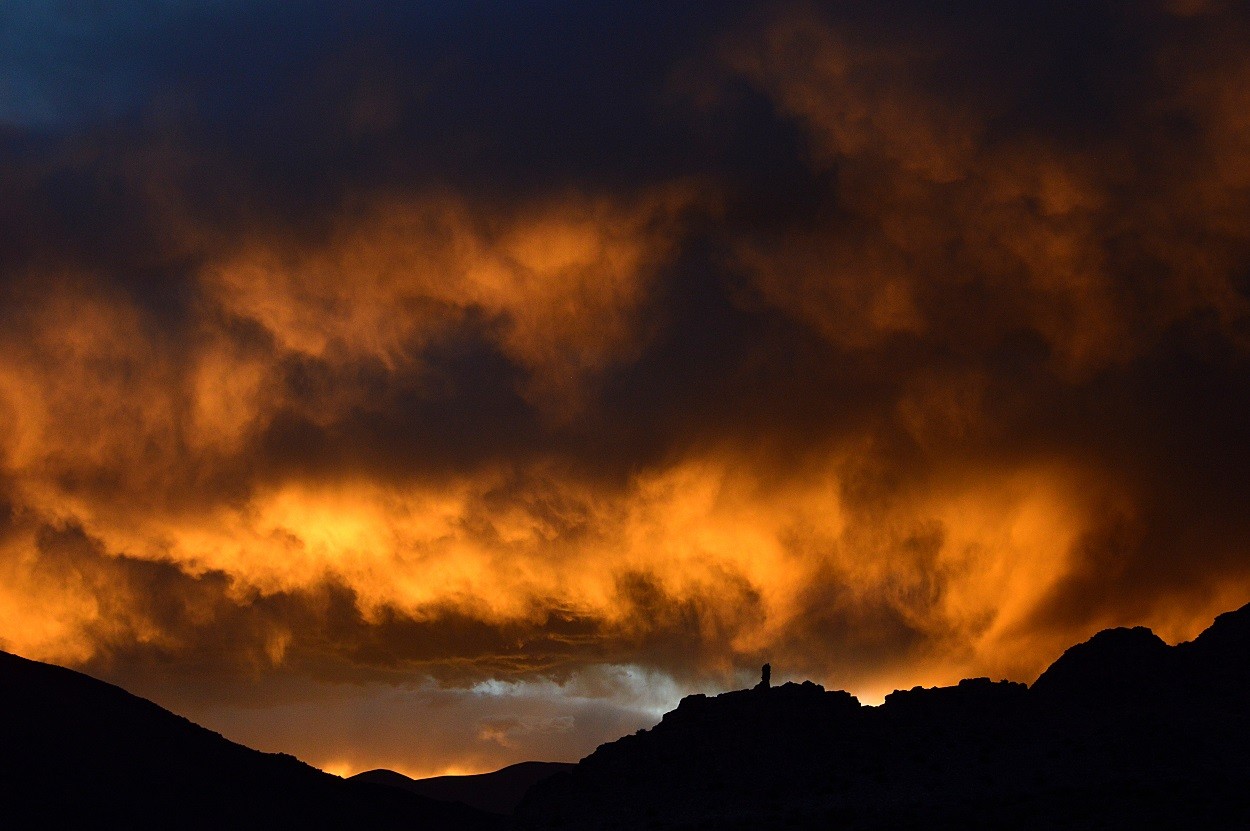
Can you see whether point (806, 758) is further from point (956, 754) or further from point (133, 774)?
point (133, 774)

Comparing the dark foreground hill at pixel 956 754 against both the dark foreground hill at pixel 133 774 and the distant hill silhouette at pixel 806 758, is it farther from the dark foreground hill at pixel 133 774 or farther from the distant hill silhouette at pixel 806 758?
the dark foreground hill at pixel 133 774

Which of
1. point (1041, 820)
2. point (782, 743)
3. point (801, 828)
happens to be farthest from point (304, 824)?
point (1041, 820)

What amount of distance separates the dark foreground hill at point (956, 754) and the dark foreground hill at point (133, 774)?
2234 cm

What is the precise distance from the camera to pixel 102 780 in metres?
95.6

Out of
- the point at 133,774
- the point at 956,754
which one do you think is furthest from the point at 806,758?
the point at 133,774

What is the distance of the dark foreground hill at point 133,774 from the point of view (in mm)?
92000

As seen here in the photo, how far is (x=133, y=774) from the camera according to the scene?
9838 centimetres

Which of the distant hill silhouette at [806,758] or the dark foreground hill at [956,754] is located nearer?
the dark foreground hill at [956,754]

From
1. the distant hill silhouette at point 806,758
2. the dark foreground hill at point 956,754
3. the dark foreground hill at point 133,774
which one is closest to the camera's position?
the dark foreground hill at point 956,754

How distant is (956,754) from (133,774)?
208 ft

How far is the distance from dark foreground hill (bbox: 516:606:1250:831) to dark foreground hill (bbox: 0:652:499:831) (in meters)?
22.3

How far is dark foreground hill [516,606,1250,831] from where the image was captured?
72.4 m

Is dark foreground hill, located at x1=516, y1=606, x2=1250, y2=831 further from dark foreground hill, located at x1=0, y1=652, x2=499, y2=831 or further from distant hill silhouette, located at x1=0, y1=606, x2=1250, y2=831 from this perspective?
dark foreground hill, located at x1=0, y1=652, x2=499, y2=831

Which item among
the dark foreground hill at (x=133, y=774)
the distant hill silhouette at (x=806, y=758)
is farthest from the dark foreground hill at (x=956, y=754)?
the dark foreground hill at (x=133, y=774)
